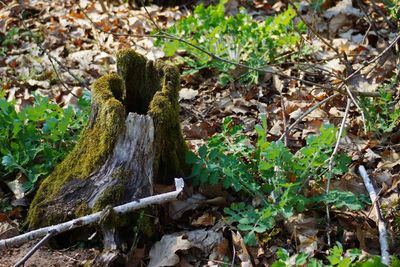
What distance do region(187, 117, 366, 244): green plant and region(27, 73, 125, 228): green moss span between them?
19.0 inches

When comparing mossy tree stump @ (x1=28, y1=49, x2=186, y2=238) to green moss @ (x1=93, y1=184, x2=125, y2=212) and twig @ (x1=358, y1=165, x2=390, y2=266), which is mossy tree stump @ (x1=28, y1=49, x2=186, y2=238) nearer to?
green moss @ (x1=93, y1=184, x2=125, y2=212)

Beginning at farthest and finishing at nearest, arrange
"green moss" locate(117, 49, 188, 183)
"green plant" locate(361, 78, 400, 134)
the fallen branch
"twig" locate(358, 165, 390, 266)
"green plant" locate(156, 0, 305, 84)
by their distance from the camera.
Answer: "green plant" locate(156, 0, 305, 84)
"green plant" locate(361, 78, 400, 134)
"green moss" locate(117, 49, 188, 183)
the fallen branch
"twig" locate(358, 165, 390, 266)

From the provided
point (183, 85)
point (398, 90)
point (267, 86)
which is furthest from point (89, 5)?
point (398, 90)

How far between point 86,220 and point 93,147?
51cm

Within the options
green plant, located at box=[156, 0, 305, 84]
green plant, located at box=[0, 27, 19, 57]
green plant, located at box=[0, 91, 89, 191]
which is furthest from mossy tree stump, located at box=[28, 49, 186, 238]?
green plant, located at box=[0, 27, 19, 57]

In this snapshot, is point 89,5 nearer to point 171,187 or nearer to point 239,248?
point 171,187

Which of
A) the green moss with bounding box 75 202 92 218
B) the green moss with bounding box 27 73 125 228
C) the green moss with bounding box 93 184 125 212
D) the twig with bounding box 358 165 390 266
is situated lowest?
the twig with bounding box 358 165 390 266

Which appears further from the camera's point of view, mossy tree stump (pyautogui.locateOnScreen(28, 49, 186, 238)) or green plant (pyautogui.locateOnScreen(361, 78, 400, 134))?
green plant (pyautogui.locateOnScreen(361, 78, 400, 134))

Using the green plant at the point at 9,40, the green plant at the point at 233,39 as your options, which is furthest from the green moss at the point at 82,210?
the green plant at the point at 9,40

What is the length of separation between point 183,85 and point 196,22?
60 centimetres

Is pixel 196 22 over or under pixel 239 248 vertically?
over

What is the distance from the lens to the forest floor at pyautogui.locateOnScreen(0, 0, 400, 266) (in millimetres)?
3135

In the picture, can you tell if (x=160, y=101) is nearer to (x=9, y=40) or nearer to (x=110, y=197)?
(x=110, y=197)

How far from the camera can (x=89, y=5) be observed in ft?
22.5
